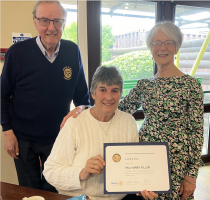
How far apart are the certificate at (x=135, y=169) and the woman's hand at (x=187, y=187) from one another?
0.40 m

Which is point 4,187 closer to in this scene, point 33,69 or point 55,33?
point 33,69

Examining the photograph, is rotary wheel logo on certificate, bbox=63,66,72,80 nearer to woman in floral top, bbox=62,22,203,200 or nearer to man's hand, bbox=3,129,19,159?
woman in floral top, bbox=62,22,203,200

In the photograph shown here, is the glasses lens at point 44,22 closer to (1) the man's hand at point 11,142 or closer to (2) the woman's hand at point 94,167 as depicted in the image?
(1) the man's hand at point 11,142

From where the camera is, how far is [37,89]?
155 centimetres

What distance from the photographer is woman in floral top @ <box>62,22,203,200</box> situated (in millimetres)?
1400

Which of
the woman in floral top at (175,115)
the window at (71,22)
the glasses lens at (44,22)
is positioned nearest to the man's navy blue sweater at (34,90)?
the glasses lens at (44,22)

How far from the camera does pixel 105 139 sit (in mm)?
1337

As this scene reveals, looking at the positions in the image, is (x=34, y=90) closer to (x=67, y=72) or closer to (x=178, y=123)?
(x=67, y=72)

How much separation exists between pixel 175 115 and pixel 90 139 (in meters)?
0.66

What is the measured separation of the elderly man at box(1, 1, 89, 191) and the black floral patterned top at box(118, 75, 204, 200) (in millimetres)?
770

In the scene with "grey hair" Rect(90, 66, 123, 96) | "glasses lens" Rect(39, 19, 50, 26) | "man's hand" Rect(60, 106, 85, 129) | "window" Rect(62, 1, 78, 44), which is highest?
"window" Rect(62, 1, 78, 44)

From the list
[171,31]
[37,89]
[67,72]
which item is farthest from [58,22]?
[171,31]

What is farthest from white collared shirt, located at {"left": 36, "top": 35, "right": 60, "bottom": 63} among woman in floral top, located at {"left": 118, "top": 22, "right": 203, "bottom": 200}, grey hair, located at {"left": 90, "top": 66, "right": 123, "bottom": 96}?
woman in floral top, located at {"left": 118, "top": 22, "right": 203, "bottom": 200}

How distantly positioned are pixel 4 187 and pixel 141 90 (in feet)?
3.90
